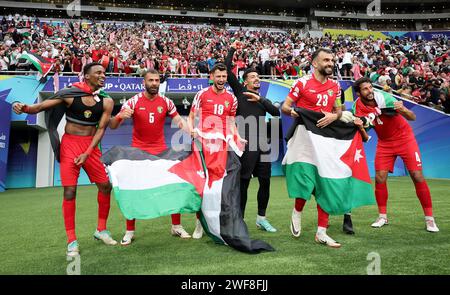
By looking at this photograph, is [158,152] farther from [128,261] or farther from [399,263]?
[399,263]

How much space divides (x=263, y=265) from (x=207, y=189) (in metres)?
1.42

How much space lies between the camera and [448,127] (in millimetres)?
14375

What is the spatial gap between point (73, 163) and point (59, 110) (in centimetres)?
79

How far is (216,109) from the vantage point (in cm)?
522

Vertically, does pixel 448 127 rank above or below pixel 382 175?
above

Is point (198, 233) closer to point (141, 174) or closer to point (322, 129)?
point (141, 174)

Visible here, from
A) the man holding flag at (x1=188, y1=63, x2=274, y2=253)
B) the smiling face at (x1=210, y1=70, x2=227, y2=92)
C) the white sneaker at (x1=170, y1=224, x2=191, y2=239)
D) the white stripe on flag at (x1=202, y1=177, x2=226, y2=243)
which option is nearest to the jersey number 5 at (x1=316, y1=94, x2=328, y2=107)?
the man holding flag at (x1=188, y1=63, x2=274, y2=253)

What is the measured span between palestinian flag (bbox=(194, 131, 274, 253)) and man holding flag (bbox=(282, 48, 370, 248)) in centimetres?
75

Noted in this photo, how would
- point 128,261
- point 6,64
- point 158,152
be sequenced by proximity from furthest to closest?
point 6,64 → point 158,152 → point 128,261

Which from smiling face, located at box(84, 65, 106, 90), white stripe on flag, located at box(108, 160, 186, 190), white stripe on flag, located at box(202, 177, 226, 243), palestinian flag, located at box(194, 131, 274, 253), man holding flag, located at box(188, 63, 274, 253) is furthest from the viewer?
smiling face, located at box(84, 65, 106, 90)

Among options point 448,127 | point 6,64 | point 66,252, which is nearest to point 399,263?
point 66,252

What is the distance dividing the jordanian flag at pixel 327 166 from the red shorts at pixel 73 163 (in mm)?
2599

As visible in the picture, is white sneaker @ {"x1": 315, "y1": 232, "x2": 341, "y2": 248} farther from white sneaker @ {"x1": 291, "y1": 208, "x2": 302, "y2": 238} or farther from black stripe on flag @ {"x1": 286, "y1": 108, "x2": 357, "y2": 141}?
black stripe on flag @ {"x1": 286, "y1": 108, "x2": 357, "y2": 141}

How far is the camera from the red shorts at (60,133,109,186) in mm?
4523
